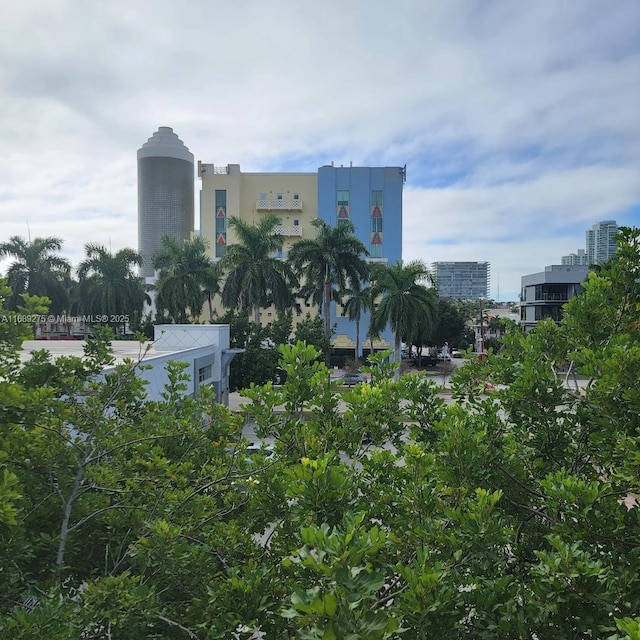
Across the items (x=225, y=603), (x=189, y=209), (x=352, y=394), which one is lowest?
(x=225, y=603)

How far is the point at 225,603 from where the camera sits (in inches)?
112

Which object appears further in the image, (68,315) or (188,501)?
(68,315)

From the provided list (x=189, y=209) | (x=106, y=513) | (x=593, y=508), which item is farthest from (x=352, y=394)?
(x=189, y=209)

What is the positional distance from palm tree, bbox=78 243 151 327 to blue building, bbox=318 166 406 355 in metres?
18.3

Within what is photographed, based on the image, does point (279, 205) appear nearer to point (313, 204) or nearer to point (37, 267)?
point (313, 204)

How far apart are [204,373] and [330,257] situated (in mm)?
14397

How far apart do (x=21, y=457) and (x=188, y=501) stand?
1.40 m

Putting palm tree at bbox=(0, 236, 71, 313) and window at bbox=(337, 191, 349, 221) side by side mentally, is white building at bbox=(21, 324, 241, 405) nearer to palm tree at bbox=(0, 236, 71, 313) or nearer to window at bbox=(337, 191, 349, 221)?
palm tree at bbox=(0, 236, 71, 313)

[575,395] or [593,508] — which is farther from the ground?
[575,395]

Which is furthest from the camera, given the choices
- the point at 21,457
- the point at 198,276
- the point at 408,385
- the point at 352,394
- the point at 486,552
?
the point at 198,276

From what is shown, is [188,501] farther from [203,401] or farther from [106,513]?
[203,401]

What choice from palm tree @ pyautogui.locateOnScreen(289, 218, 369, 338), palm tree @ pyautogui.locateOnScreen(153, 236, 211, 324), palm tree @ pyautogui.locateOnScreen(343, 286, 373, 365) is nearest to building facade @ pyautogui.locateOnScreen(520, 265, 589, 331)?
palm tree @ pyautogui.locateOnScreen(343, 286, 373, 365)

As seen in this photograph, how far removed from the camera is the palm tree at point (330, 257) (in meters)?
30.2

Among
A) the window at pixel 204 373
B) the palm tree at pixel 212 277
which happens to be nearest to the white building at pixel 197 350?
the window at pixel 204 373
